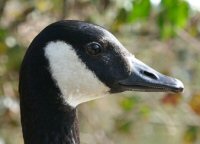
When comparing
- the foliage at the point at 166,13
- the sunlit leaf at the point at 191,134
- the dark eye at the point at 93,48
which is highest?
the dark eye at the point at 93,48

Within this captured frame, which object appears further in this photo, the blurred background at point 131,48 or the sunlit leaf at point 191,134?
the sunlit leaf at point 191,134

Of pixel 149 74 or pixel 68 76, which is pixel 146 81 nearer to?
pixel 149 74

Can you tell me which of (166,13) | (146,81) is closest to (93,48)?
(146,81)

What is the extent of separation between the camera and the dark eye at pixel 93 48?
3.38m

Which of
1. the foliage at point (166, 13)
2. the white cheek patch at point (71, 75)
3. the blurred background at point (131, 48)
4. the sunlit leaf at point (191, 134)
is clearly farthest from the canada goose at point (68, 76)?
the sunlit leaf at point (191, 134)

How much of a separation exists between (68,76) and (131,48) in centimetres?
225

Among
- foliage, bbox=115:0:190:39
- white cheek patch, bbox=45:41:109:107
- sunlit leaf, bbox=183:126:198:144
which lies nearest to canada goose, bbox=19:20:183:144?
white cheek patch, bbox=45:41:109:107

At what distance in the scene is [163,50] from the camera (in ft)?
18.1

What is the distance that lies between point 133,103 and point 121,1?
2.48 ft

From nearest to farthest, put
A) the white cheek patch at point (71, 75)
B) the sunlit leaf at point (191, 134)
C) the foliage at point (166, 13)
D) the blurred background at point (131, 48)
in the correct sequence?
the white cheek patch at point (71, 75) < the foliage at point (166, 13) < the blurred background at point (131, 48) < the sunlit leaf at point (191, 134)

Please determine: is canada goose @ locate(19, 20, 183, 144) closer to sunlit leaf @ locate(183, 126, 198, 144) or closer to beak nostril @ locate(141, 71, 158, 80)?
beak nostril @ locate(141, 71, 158, 80)

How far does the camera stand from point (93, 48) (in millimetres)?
3393

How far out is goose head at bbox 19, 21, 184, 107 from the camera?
3.35 m

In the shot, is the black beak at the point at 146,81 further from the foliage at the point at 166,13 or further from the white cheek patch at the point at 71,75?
the foliage at the point at 166,13
